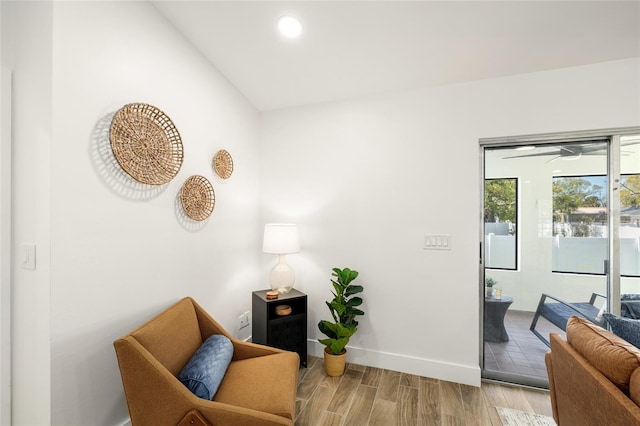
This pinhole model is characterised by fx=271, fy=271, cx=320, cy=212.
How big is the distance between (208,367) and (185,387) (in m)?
0.20

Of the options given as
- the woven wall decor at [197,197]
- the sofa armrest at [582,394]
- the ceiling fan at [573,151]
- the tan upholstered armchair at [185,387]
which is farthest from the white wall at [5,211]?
the ceiling fan at [573,151]

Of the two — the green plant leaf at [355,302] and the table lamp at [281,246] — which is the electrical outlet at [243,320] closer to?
the table lamp at [281,246]

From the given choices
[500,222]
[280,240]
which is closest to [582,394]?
[500,222]

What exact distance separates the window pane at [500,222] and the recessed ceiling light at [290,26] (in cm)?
195

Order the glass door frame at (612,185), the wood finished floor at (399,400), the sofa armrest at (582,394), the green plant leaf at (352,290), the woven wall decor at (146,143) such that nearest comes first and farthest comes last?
1. the sofa armrest at (582,394)
2. the woven wall decor at (146,143)
3. the wood finished floor at (399,400)
4. the glass door frame at (612,185)
5. the green plant leaf at (352,290)

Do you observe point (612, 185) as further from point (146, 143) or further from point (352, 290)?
point (146, 143)

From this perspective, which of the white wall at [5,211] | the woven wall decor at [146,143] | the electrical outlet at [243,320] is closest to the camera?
the white wall at [5,211]

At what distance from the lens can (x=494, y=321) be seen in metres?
2.39

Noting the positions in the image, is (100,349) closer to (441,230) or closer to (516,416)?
(441,230)

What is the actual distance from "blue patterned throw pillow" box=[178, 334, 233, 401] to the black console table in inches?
21.9

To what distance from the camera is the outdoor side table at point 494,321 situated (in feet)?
7.84

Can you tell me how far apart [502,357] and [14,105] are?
373 centimetres

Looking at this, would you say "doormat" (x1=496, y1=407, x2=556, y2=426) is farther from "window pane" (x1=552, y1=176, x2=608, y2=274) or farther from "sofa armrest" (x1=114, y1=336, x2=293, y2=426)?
"sofa armrest" (x1=114, y1=336, x2=293, y2=426)

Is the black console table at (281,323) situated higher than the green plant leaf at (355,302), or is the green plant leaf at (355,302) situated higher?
the green plant leaf at (355,302)
